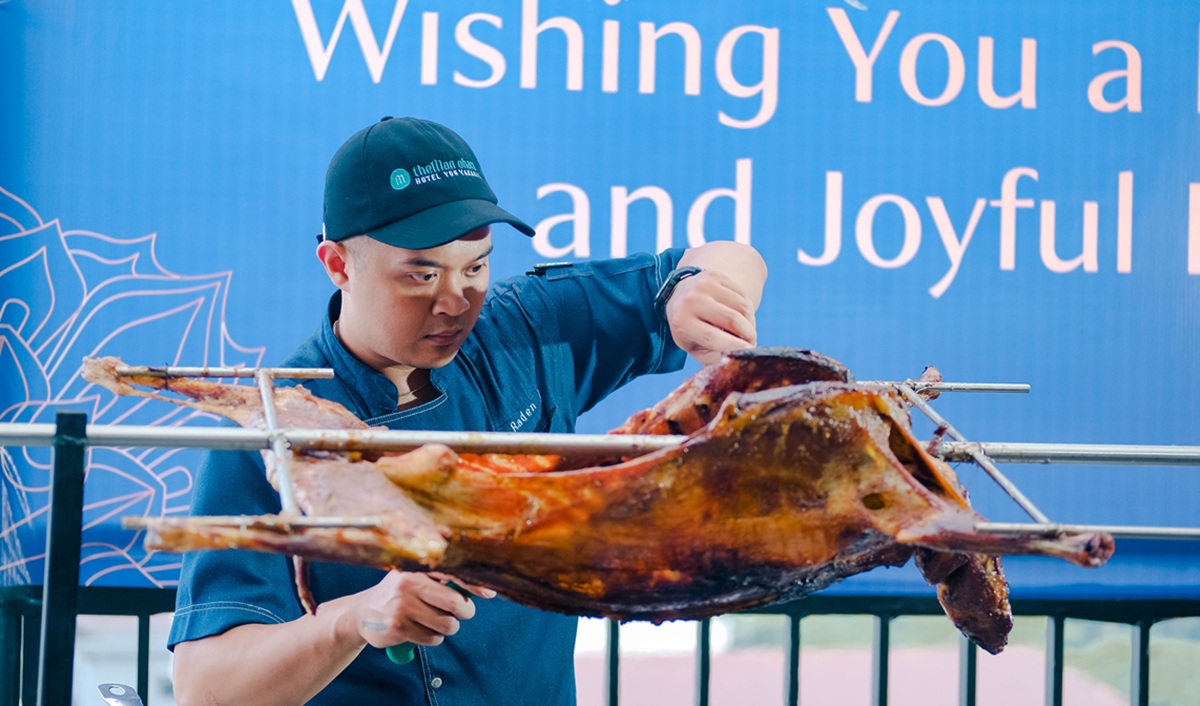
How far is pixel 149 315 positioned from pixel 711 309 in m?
1.65

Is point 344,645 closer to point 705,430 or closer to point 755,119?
point 705,430

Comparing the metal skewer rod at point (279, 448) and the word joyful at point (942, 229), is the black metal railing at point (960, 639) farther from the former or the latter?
the metal skewer rod at point (279, 448)

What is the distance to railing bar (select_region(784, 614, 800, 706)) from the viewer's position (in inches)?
118

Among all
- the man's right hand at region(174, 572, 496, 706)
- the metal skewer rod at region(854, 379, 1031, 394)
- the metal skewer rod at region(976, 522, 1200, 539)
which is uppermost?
the metal skewer rod at region(854, 379, 1031, 394)

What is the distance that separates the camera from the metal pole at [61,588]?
1.10 m

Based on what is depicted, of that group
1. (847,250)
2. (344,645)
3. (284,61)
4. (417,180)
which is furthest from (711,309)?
(284,61)

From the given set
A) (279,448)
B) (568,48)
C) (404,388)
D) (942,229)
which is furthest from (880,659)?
(279,448)

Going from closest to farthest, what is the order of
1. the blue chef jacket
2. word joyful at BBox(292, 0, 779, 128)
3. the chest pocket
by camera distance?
the blue chef jacket, the chest pocket, word joyful at BBox(292, 0, 779, 128)

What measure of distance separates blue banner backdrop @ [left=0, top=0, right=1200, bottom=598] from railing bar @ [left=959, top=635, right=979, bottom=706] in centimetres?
30

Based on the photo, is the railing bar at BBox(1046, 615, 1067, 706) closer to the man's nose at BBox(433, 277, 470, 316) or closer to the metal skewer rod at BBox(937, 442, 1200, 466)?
the metal skewer rod at BBox(937, 442, 1200, 466)

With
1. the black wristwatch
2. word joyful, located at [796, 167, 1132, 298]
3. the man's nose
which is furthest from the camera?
word joyful, located at [796, 167, 1132, 298]

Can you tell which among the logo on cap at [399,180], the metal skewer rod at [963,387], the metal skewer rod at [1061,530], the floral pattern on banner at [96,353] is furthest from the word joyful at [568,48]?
the metal skewer rod at [1061,530]

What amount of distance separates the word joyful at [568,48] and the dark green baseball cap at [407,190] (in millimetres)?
1050

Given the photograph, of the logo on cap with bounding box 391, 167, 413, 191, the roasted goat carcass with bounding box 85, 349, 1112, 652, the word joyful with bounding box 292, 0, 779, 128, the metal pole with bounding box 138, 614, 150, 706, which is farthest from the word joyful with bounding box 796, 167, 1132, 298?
the metal pole with bounding box 138, 614, 150, 706
